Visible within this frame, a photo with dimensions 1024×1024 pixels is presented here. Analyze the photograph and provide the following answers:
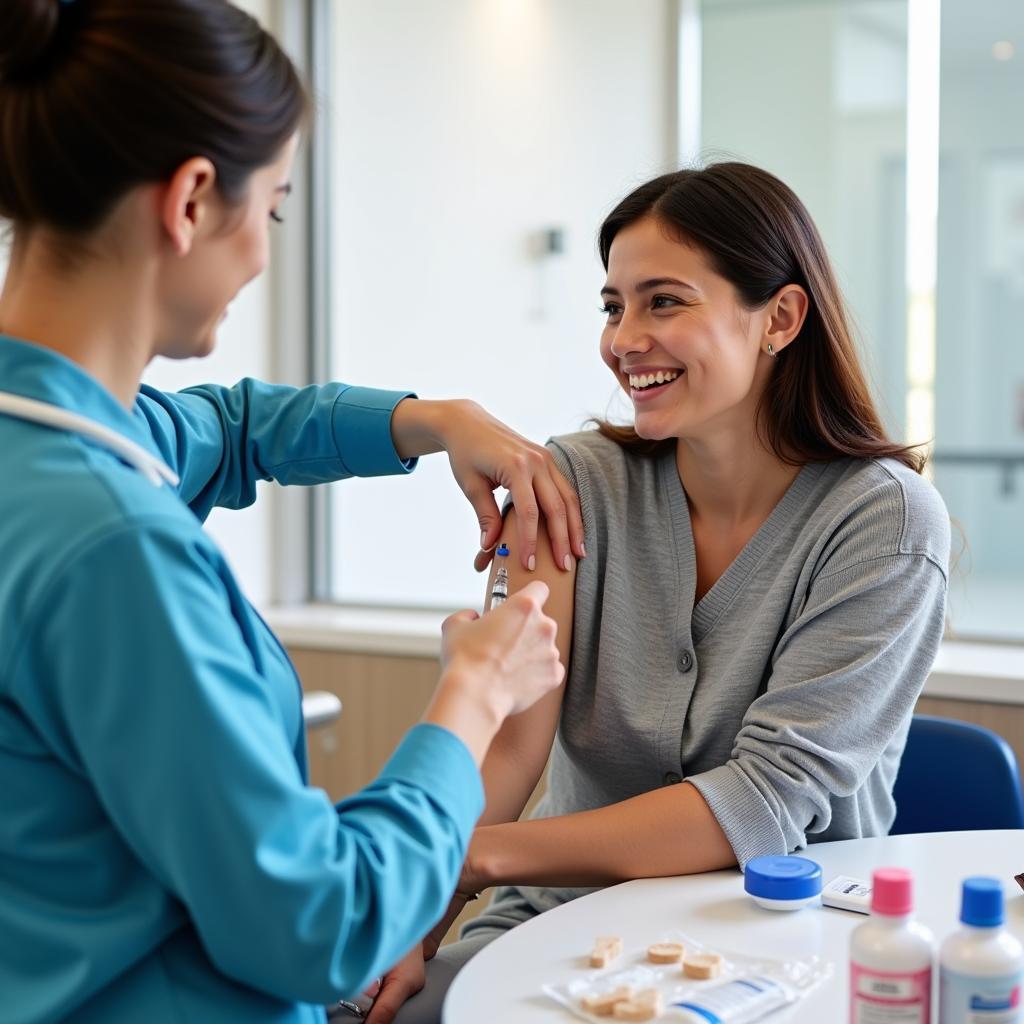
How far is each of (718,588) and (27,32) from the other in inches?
45.2

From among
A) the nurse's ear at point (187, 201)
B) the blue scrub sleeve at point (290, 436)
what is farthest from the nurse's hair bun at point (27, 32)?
the blue scrub sleeve at point (290, 436)

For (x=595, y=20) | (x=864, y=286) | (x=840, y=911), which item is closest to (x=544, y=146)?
(x=595, y=20)

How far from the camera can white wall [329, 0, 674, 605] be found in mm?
3482

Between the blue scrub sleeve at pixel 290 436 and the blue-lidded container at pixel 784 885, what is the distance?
2.09 ft

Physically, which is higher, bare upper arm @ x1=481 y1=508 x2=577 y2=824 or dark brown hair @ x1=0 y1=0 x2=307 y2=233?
dark brown hair @ x1=0 y1=0 x2=307 y2=233

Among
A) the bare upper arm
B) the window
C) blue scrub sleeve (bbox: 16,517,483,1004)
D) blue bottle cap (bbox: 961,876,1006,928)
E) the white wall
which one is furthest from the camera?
the white wall

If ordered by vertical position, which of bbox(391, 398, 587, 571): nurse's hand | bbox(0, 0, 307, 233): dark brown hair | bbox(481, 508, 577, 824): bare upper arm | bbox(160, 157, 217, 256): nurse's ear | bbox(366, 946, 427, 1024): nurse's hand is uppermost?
bbox(0, 0, 307, 233): dark brown hair

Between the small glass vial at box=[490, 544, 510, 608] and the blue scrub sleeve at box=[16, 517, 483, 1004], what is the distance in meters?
0.81

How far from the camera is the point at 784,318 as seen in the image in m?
1.83

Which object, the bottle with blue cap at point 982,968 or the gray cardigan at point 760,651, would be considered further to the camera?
the gray cardigan at point 760,651

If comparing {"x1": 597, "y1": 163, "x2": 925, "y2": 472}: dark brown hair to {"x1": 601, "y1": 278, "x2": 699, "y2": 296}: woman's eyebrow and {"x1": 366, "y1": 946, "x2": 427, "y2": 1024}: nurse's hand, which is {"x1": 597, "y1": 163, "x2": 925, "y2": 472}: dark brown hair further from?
{"x1": 366, "y1": 946, "x2": 427, "y2": 1024}: nurse's hand

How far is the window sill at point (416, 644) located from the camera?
2.62 meters

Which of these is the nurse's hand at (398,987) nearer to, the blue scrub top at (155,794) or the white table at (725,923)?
the white table at (725,923)

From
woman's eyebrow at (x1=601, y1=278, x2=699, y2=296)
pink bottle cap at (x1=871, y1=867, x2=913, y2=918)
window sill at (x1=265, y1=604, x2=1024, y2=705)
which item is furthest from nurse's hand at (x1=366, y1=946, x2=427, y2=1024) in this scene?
window sill at (x1=265, y1=604, x2=1024, y2=705)
